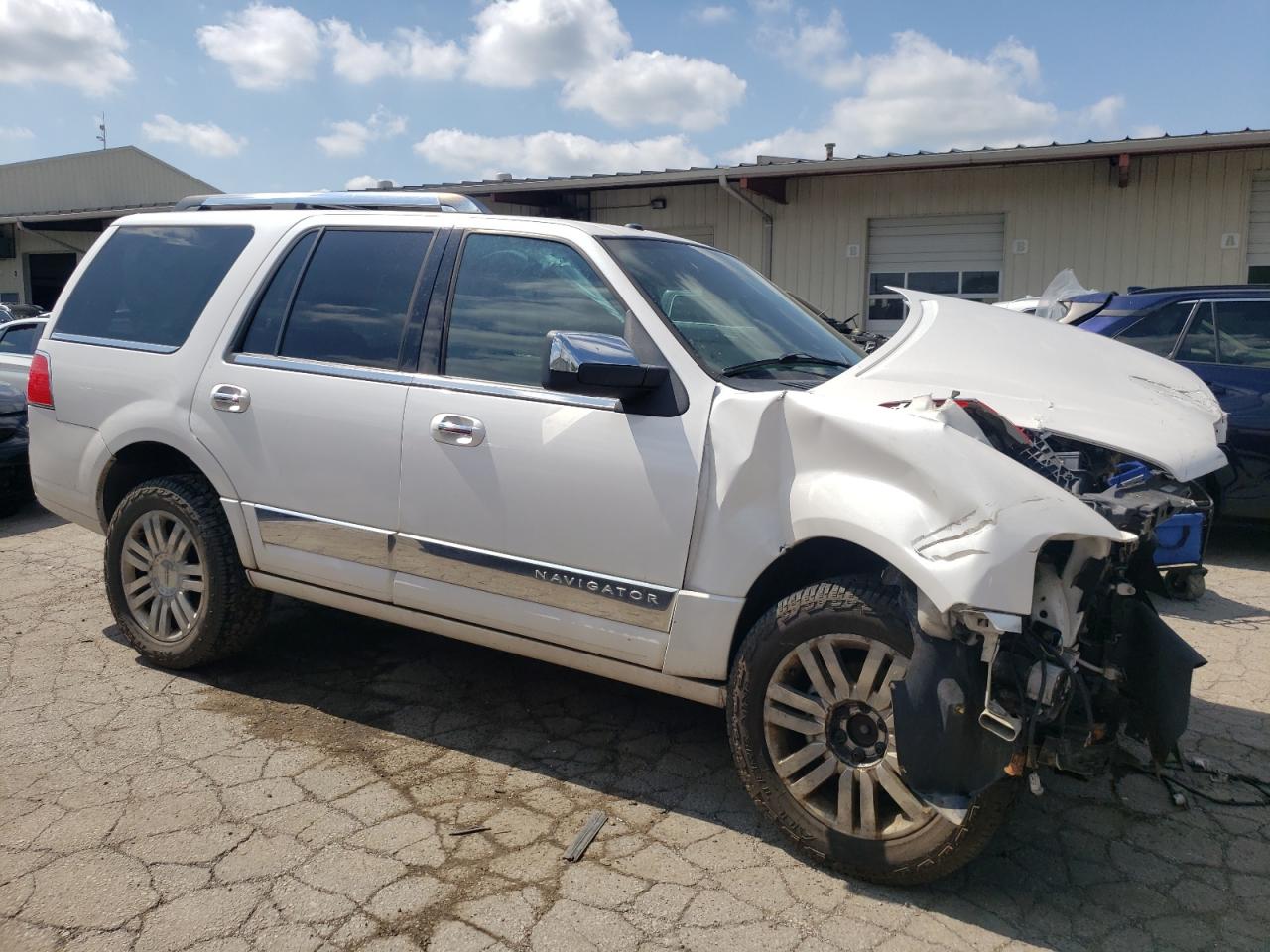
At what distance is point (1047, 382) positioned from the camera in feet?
10.1

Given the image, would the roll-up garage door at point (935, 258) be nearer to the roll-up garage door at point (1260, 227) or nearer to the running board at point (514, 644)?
the roll-up garage door at point (1260, 227)

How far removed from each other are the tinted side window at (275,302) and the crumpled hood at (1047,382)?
237 centimetres

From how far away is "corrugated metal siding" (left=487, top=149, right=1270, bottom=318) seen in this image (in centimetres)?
1210

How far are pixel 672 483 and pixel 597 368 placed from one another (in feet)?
1.41

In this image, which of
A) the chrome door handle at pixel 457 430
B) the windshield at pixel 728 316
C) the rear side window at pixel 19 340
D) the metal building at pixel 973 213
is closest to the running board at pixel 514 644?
the chrome door handle at pixel 457 430

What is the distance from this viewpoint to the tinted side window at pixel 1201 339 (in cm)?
677

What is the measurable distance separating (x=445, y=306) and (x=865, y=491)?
1.81 meters

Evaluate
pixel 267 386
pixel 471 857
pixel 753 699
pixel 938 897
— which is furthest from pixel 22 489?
pixel 938 897

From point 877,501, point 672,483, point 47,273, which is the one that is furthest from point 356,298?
point 47,273

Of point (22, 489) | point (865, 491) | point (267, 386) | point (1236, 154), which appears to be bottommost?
point (22, 489)

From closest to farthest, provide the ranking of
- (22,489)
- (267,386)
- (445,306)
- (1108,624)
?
(1108,624) < (445,306) < (267,386) < (22,489)

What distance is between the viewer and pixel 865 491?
278 centimetres

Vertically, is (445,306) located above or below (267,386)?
above

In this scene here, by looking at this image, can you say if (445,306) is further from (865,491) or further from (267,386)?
(865,491)
